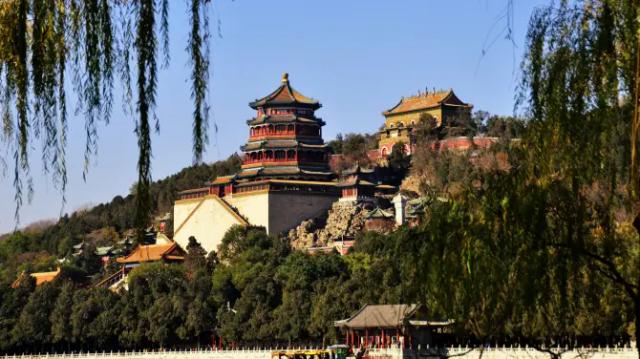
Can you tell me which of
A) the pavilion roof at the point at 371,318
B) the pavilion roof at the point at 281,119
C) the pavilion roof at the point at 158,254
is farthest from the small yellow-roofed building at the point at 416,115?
the pavilion roof at the point at 371,318

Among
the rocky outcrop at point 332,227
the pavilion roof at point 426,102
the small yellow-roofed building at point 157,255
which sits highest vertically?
the pavilion roof at point 426,102

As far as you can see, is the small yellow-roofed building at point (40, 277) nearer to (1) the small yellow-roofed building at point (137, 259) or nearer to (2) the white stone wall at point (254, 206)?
(1) the small yellow-roofed building at point (137, 259)

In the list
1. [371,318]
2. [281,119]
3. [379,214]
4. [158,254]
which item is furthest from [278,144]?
[371,318]

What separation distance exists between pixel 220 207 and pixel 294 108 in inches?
340

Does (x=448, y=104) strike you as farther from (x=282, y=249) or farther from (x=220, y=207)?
(x=282, y=249)

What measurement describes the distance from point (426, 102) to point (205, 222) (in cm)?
2183

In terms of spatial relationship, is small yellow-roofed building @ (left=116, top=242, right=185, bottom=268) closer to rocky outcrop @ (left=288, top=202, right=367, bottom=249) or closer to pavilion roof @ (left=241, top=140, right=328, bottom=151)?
rocky outcrop @ (left=288, top=202, right=367, bottom=249)

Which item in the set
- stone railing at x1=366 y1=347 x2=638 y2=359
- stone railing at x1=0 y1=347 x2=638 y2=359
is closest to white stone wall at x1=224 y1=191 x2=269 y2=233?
stone railing at x1=0 y1=347 x2=638 y2=359

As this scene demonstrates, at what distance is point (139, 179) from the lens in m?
7.48

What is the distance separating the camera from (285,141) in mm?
71312

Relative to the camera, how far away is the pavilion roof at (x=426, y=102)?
82.6 meters

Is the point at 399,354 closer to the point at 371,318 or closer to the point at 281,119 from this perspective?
the point at 371,318

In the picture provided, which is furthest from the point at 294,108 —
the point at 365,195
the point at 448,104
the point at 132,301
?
the point at 132,301

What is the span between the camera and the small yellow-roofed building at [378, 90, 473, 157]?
81.6 meters
